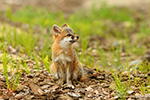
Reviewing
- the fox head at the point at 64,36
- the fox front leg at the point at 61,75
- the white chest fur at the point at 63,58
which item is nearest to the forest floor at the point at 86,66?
the fox front leg at the point at 61,75

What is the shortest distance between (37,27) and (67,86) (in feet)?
19.4

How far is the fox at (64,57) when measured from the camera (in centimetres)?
453

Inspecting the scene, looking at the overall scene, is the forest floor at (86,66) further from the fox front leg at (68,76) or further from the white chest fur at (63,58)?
the white chest fur at (63,58)

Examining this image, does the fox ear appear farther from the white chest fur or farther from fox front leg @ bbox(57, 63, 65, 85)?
fox front leg @ bbox(57, 63, 65, 85)

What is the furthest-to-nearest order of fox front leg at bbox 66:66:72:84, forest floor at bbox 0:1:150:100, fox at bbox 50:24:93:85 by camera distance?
fox front leg at bbox 66:66:72:84, fox at bbox 50:24:93:85, forest floor at bbox 0:1:150:100

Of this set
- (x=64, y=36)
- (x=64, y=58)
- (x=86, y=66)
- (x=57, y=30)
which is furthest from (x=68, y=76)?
(x=86, y=66)

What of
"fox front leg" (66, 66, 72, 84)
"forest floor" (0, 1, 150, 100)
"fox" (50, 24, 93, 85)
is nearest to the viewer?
"forest floor" (0, 1, 150, 100)

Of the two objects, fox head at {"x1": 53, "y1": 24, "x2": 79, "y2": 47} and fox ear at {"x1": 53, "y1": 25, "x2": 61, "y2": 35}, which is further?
fox ear at {"x1": 53, "y1": 25, "x2": 61, "y2": 35}

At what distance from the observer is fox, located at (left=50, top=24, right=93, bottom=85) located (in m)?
4.53

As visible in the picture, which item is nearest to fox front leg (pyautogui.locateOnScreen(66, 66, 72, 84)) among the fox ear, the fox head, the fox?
the fox

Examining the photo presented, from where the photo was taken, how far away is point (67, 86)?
4.76 m

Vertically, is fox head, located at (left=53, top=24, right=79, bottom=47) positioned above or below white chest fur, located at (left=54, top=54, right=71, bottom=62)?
above

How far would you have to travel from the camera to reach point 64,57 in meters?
4.62

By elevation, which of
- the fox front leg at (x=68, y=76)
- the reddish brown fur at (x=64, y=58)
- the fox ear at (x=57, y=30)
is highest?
the fox ear at (x=57, y=30)
